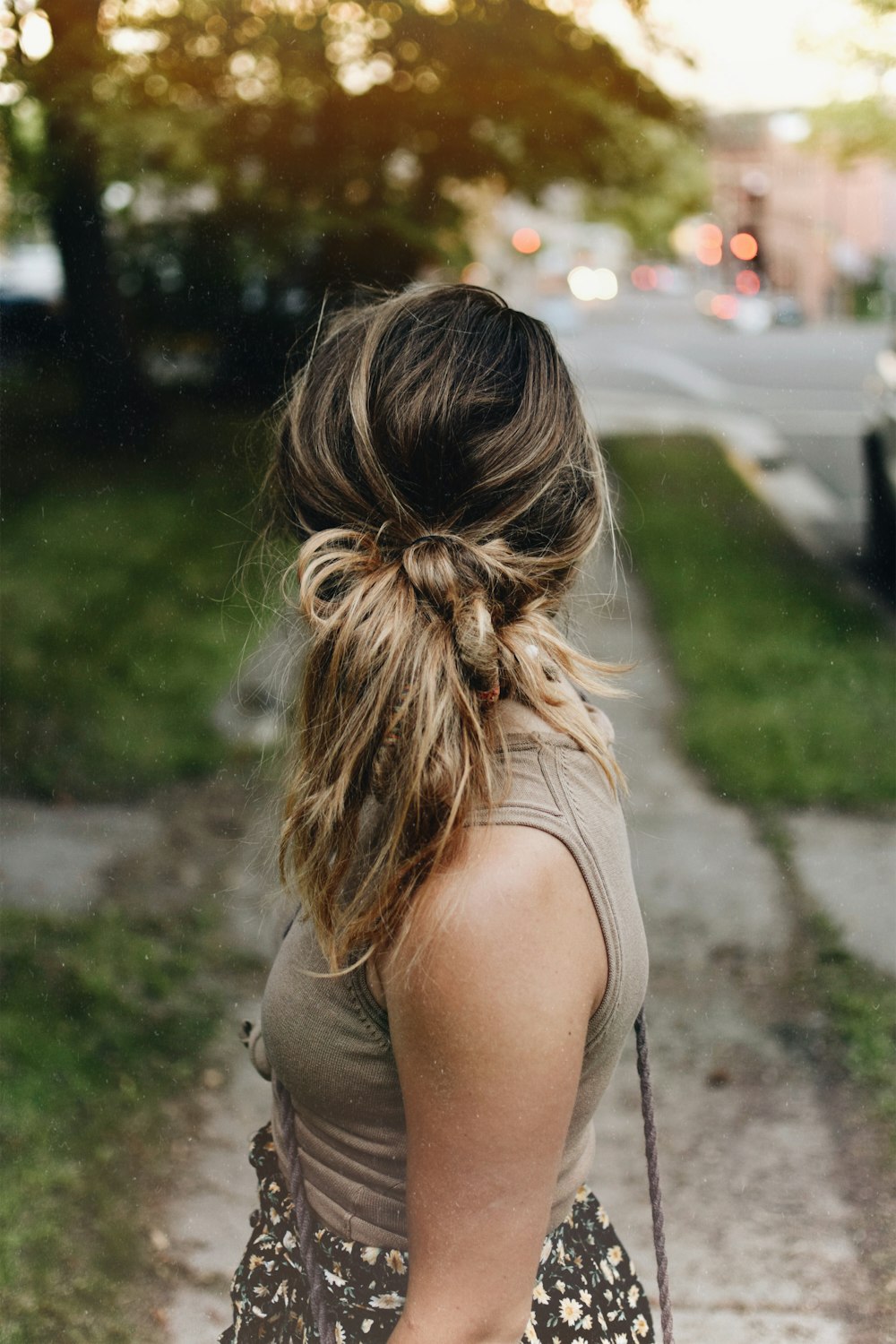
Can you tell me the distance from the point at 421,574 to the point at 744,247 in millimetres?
1642

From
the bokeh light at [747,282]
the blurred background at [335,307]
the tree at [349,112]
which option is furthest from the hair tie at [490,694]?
the bokeh light at [747,282]

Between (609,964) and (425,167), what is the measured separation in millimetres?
1893

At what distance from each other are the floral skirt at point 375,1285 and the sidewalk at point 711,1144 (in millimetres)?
670

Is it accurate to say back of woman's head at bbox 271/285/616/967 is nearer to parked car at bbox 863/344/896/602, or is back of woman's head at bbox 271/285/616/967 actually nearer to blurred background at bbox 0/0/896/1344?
blurred background at bbox 0/0/896/1344

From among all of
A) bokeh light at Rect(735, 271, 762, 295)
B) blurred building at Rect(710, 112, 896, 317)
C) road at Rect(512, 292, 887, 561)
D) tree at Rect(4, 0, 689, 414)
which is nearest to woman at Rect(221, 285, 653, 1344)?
road at Rect(512, 292, 887, 561)

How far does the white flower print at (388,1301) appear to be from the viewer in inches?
44.7

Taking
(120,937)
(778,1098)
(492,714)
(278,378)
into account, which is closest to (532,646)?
(492,714)

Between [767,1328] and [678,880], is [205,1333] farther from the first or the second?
[678,880]

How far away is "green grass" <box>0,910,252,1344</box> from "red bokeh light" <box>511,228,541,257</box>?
1.99 metres

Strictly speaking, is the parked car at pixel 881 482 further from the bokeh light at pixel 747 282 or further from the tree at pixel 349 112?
the tree at pixel 349 112

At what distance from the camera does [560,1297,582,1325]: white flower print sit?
1.15m

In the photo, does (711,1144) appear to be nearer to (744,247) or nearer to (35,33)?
(744,247)

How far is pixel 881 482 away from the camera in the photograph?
3088 mm

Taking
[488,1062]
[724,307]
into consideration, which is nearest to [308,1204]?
[488,1062]
